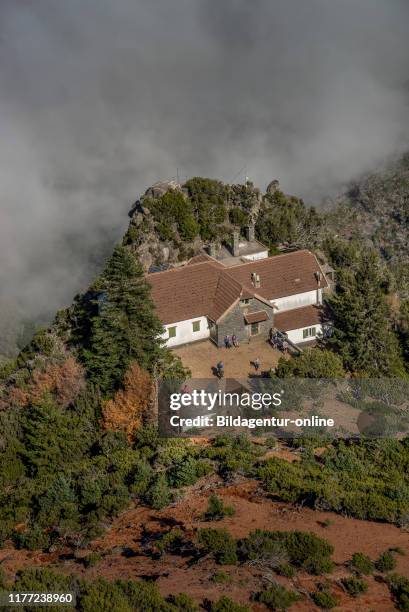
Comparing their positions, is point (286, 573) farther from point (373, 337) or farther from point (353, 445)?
point (373, 337)

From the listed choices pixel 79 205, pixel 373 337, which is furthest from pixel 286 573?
pixel 79 205

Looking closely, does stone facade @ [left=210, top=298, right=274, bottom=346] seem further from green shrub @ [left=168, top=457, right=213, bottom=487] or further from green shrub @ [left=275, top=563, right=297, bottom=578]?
green shrub @ [left=275, top=563, right=297, bottom=578]

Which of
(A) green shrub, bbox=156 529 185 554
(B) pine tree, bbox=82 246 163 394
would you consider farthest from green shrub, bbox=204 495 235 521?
(B) pine tree, bbox=82 246 163 394

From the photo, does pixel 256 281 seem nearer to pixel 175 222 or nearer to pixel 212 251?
pixel 212 251

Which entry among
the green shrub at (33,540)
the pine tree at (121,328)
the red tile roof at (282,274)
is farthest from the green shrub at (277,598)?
the red tile roof at (282,274)

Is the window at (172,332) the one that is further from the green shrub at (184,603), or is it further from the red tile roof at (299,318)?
the green shrub at (184,603)

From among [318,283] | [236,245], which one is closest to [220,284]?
[318,283]
